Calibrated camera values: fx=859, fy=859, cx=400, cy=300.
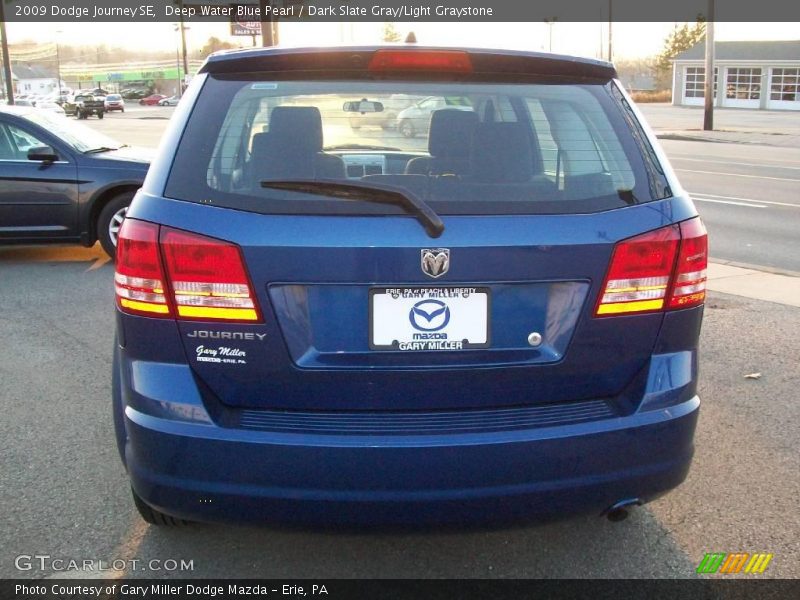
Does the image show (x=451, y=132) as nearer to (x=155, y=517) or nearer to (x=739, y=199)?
(x=155, y=517)

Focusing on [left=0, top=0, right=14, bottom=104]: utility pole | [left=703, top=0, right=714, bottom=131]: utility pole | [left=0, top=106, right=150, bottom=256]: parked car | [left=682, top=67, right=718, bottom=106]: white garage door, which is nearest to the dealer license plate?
[left=0, top=106, right=150, bottom=256]: parked car

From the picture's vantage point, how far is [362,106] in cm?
298

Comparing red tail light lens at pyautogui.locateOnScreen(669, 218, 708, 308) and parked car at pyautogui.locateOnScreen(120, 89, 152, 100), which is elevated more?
parked car at pyautogui.locateOnScreen(120, 89, 152, 100)

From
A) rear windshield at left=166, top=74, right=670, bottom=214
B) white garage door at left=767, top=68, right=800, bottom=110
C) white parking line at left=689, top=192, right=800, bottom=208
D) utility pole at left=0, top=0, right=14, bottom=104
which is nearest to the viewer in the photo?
rear windshield at left=166, top=74, right=670, bottom=214

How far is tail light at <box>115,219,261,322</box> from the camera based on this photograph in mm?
2430

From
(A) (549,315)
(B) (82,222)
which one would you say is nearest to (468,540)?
(A) (549,315)

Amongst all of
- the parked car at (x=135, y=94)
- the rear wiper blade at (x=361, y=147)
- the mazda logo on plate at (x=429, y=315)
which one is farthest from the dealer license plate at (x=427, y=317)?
the parked car at (x=135, y=94)

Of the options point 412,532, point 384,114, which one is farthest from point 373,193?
point 412,532

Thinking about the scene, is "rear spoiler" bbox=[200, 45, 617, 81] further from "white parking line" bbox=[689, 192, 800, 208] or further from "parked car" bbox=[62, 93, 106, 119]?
"parked car" bbox=[62, 93, 106, 119]

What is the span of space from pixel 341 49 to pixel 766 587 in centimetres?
228

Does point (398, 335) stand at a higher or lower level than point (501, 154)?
lower

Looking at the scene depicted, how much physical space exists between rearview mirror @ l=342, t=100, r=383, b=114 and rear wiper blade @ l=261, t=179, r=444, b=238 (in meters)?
0.53

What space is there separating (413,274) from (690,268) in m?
0.89

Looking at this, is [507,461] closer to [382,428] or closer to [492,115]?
[382,428]
